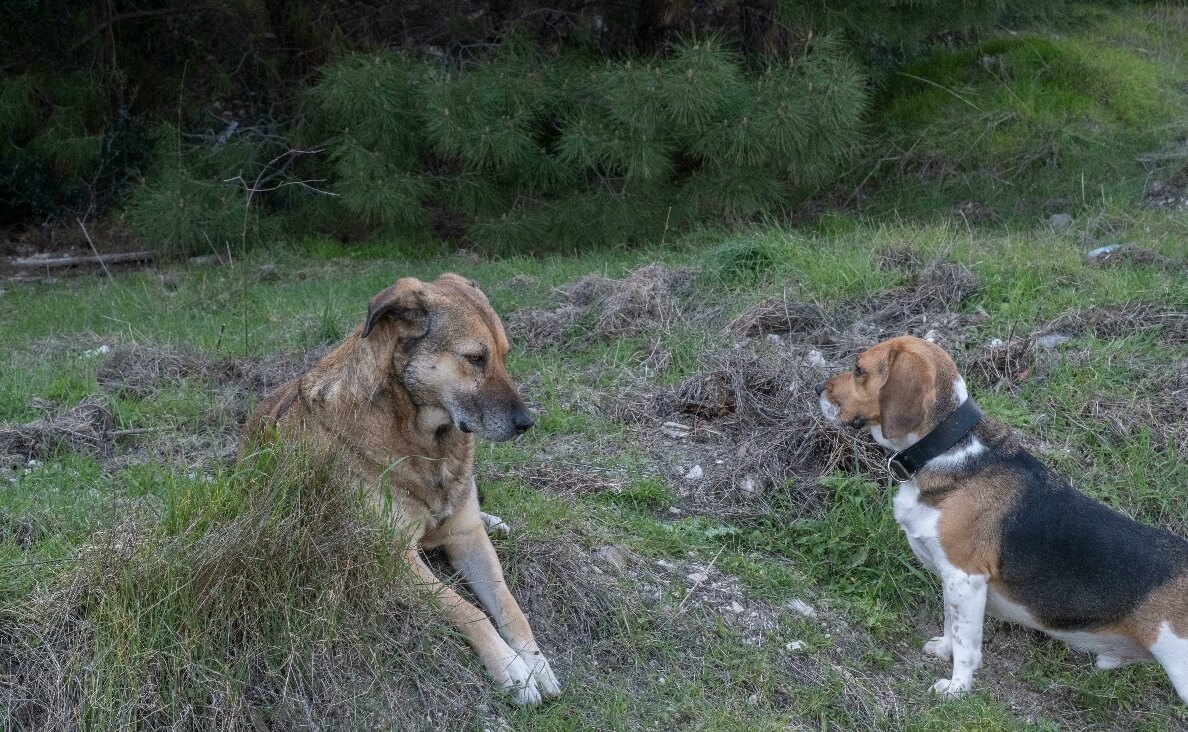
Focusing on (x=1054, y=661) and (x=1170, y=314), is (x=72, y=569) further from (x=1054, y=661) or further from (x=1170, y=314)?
(x=1170, y=314)

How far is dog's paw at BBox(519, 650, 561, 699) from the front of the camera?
406 centimetres

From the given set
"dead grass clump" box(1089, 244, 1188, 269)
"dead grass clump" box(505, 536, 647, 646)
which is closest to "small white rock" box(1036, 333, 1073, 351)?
"dead grass clump" box(1089, 244, 1188, 269)

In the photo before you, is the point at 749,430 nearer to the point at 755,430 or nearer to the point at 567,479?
the point at 755,430

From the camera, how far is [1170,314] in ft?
22.1

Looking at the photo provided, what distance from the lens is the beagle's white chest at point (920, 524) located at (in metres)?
4.48

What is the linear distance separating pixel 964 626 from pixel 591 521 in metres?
1.65

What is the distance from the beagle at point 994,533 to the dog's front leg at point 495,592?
5.03 ft

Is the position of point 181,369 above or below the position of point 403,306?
below

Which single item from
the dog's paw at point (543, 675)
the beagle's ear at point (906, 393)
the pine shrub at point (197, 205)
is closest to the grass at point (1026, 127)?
the pine shrub at point (197, 205)

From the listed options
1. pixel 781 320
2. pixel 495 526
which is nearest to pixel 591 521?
pixel 495 526

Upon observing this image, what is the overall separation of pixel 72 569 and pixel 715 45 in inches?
301

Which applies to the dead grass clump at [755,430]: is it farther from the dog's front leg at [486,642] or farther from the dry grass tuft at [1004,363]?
the dog's front leg at [486,642]

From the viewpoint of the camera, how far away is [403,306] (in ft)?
13.7

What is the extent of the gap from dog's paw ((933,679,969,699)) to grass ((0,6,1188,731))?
0.10 meters
